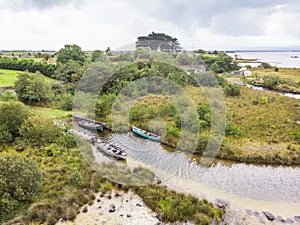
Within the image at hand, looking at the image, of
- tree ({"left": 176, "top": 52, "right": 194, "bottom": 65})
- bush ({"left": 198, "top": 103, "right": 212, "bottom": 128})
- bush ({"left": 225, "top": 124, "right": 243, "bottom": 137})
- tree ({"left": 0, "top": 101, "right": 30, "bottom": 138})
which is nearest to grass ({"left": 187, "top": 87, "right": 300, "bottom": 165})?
bush ({"left": 225, "top": 124, "right": 243, "bottom": 137})

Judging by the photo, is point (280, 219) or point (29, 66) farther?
point (29, 66)

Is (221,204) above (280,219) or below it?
above

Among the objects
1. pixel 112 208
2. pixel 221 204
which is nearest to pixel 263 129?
pixel 221 204

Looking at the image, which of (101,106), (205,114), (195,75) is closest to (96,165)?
(101,106)

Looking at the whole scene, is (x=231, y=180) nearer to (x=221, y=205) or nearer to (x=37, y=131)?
(x=221, y=205)

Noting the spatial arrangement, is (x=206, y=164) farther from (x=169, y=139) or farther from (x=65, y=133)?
(x=65, y=133)

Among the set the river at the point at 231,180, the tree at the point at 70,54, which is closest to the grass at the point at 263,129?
the river at the point at 231,180

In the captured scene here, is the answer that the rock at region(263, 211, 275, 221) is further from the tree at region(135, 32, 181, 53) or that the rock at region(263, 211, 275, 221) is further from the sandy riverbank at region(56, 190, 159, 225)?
the tree at region(135, 32, 181, 53)
